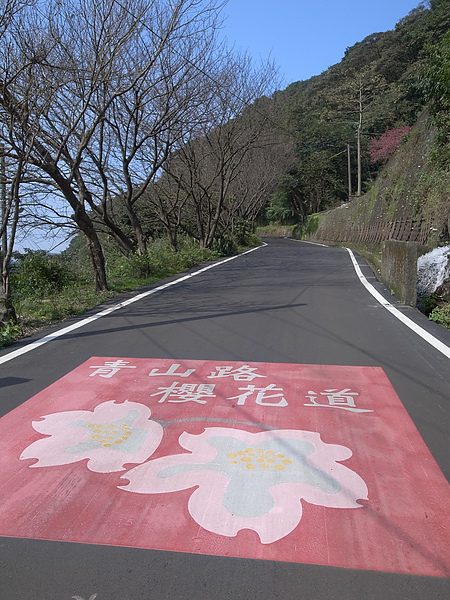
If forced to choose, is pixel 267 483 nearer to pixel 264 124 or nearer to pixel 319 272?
pixel 319 272

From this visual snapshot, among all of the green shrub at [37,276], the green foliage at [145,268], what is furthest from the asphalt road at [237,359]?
the green shrub at [37,276]

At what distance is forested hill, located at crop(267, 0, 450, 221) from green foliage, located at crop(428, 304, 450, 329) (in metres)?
36.8

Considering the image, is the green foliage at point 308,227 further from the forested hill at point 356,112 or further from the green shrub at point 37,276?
the green shrub at point 37,276

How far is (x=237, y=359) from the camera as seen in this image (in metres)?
5.60

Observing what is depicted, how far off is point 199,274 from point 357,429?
1116 cm

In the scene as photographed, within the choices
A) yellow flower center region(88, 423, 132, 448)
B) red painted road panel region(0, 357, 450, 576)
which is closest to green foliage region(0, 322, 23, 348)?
red painted road panel region(0, 357, 450, 576)

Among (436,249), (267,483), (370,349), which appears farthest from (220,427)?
(436,249)

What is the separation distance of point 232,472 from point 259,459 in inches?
9.0

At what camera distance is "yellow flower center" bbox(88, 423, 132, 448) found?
359 cm

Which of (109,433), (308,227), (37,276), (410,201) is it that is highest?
(410,201)

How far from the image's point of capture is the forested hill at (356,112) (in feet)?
150

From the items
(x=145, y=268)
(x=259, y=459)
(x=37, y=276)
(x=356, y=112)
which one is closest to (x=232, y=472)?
(x=259, y=459)

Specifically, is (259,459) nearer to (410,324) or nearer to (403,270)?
(410,324)

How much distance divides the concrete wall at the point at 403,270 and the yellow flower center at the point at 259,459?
5.81 metres
